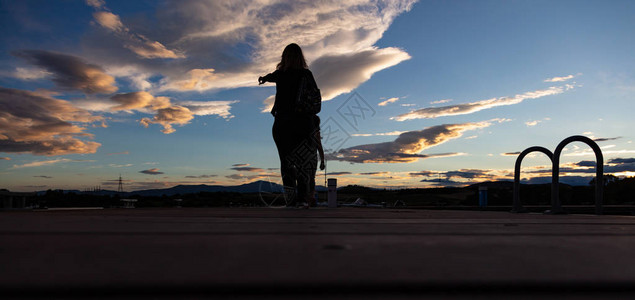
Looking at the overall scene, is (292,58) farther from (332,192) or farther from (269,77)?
(332,192)

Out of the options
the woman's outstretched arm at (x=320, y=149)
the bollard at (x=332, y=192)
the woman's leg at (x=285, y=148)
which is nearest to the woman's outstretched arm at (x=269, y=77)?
the woman's leg at (x=285, y=148)


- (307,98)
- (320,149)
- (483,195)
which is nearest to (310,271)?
(307,98)

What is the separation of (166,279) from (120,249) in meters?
0.36

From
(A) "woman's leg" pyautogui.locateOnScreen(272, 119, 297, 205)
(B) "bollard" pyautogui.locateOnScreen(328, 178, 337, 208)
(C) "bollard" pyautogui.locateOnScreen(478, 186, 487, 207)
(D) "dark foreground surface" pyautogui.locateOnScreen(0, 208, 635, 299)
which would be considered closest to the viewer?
(D) "dark foreground surface" pyautogui.locateOnScreen(0, 208, 635, 299)

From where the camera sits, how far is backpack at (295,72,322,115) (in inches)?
221

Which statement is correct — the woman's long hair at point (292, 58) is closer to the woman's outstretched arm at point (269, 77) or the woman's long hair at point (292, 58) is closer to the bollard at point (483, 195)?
the woman's outstretched arm at point (269, 77)

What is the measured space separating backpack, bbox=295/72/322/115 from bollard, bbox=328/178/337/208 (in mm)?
4210

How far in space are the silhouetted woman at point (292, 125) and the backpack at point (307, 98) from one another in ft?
0.13

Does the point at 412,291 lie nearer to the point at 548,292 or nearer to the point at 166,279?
the point at 548,292

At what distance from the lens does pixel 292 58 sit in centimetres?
572

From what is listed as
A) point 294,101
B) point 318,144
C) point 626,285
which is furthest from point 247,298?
point 318,144

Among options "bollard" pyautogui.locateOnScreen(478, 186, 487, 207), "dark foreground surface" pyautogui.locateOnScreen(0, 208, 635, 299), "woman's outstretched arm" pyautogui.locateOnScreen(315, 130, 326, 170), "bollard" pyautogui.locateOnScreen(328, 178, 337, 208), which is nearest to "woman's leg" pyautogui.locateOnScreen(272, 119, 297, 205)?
"woman's outstretched arm" pyautogui.locateOnScreen(315, 130, 326, 170)

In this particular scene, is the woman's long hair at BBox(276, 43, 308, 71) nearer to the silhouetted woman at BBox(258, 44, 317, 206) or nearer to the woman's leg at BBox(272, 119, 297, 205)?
the silhouetted woman at BBox(258, 44, 317, 206)

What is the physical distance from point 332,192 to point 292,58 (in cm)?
467
